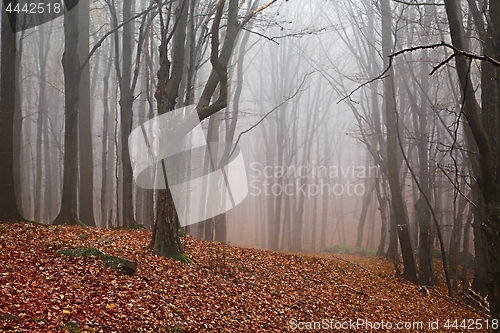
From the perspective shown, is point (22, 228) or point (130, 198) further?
point (130, 198)

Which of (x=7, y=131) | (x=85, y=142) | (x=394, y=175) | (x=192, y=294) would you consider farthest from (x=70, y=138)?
(x=394, y=175)

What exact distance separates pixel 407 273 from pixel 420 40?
7492mm

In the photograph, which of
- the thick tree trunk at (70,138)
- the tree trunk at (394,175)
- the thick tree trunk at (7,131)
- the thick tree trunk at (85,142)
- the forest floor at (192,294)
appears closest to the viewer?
the forest floor at (192,294)

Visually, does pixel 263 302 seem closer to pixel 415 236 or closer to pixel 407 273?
pixel 407 273

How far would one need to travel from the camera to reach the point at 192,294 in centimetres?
654

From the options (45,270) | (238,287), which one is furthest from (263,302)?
(45,270)

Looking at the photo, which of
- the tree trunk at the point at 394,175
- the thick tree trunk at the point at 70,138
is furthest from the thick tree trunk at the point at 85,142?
the tree trunk at the point at 394,175

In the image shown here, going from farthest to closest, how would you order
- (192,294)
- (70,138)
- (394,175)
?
(394,175) < (70,138) < (192,294)

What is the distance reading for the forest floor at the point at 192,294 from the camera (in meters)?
4.93

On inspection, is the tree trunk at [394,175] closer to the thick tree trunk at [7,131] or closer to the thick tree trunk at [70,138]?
the thick tree trunk at [70,138]

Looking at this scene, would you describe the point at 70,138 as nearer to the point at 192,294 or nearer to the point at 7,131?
the point at 7,131

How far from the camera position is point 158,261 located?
24.4 feet

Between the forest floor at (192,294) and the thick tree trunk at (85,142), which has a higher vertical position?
the thick tree trunk at (85,142)

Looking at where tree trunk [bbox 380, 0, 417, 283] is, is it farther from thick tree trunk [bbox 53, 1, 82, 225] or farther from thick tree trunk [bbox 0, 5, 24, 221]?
thick tree trunk [bbox 0, 5, 24, 221]
